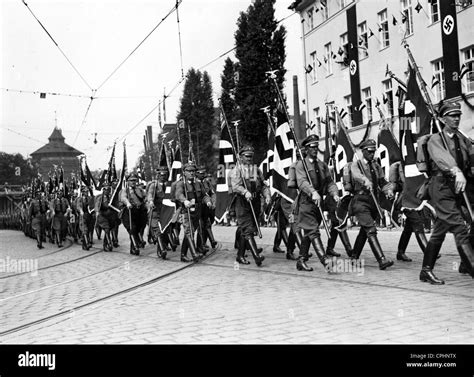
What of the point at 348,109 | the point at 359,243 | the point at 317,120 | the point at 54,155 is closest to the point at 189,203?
the point at 359,243

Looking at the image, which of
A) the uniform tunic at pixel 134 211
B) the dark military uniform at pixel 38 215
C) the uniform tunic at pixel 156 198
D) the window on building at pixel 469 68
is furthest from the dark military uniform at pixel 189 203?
the window on building at pixel 469 68

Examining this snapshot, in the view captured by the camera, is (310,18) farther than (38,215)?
Yes

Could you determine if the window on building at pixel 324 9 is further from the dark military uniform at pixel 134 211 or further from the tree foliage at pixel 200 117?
the tree foliage at pixel 200 117

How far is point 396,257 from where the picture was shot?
1000 centimetres

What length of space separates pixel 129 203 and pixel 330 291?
27.0 ft

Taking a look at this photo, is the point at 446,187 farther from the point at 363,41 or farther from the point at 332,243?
the point at 363,41

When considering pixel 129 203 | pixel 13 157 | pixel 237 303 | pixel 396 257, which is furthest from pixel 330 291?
pixel 13 157

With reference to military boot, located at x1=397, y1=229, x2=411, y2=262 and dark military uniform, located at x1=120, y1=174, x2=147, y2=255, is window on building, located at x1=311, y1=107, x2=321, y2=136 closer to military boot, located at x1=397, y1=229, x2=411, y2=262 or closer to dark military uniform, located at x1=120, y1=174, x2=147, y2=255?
dark military uniform, located at x1=120, y1=174, x2=147, y2=255

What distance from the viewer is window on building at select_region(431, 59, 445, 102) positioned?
2392 cm

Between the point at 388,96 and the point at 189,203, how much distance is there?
19.3m

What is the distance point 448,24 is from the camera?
23.1 m

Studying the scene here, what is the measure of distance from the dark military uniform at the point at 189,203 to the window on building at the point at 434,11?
16.5 m

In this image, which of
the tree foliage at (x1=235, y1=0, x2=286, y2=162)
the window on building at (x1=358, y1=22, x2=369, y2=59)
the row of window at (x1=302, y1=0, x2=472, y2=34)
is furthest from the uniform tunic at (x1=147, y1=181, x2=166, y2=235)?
the tree foliage at (x1=235, y1=0, x2=286, y2=162)

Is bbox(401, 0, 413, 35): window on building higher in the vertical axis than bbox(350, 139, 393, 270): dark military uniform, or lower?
higher
